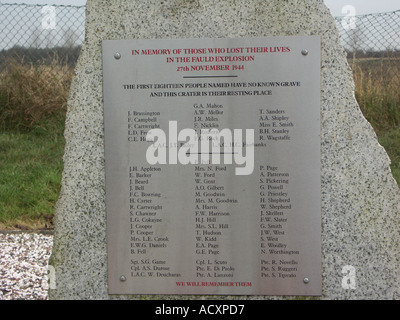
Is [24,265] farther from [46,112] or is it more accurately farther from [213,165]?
[46,112]

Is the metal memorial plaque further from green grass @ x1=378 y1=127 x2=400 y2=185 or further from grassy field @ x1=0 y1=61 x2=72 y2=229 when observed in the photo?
green grass @ x1=378 y1=127 x2=400 y2=185

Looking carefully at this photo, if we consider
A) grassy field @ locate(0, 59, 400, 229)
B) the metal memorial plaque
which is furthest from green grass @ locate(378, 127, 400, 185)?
the metal memorial plaque

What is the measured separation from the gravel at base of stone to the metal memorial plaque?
1337mm

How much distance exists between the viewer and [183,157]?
250cm

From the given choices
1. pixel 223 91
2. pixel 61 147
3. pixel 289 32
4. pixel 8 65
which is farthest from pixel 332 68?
pixel 8 65

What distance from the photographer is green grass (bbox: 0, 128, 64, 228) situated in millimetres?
4805

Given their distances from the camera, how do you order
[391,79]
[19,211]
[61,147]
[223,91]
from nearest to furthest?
[223,91] < [19,211] < [61,147] < [391,79]

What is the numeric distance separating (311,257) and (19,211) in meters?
3.22

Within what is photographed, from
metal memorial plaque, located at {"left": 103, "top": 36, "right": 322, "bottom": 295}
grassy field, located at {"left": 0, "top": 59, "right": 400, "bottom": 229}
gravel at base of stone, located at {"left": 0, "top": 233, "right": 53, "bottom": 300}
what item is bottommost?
gravel at base of stone, located at {"left": 0, "top": 233, "right": 53, "bottom": 300}

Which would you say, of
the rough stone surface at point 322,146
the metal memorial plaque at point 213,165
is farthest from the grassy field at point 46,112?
the metal memorial plaque at point 213,165

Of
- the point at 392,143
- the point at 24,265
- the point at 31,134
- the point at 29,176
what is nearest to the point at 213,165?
the point at 24,265

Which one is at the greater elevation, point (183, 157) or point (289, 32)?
point (289, 32)

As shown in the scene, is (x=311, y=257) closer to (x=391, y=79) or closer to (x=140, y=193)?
(x=140, y=193)
